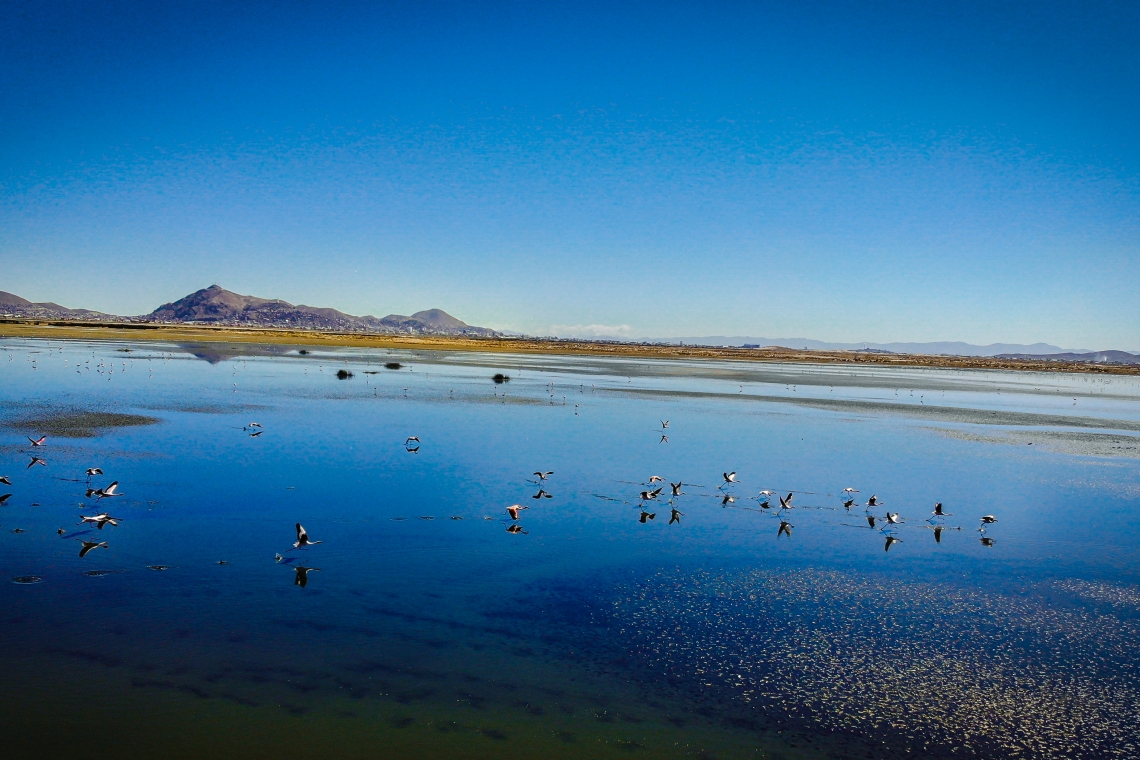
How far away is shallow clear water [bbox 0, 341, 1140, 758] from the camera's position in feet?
22.7

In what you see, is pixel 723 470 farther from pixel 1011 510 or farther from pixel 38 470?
pixel 38 470

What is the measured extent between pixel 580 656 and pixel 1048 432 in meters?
32.6

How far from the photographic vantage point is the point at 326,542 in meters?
12.1

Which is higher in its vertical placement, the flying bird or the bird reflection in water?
the flying bird

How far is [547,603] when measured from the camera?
A: 999 cm

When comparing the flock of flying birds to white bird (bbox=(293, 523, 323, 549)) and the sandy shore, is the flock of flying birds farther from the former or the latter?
the sandy shore

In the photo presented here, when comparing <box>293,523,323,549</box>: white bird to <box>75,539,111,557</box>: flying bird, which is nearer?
<box>75,539,111,557</box>: flying bird

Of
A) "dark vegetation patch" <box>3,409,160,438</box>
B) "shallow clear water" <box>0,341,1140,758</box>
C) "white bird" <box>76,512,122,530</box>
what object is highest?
"dark vegetation patch" <box>3,409,160,438</box>

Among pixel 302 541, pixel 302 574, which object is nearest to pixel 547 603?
pixel 302 574

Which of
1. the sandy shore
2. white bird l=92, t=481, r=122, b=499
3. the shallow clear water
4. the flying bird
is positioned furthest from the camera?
the sandy shore

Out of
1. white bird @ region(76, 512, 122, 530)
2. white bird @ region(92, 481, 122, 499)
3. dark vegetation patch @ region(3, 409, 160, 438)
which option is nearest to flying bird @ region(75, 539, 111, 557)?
white bird @ region(76, 512, 122, 530)

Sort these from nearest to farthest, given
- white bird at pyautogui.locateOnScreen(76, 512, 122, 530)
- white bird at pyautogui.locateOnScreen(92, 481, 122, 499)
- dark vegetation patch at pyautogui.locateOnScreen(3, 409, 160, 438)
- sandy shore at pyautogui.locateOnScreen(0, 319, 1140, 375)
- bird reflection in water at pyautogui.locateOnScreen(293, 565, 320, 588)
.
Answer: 1. bird reflection in water at pyautogui.locateOnScreen(293, 565, 320, 588)
2. white bird at pyautogui.locateOnScreen(76, 512, 122, 530)
3. white bird at pyautogui.locateOnScreen(92, 481, 122, 499)
4. dark vegetation patch at pyautogui.locateOnScreen(3, 409, 160, 438)
5. sandy shore at pyautogui.locateOnScreen(0, 319, 1140, 375)

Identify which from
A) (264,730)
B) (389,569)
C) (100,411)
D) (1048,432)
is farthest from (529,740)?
(1048,432)

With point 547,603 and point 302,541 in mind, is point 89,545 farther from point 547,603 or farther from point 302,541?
point 547,603
